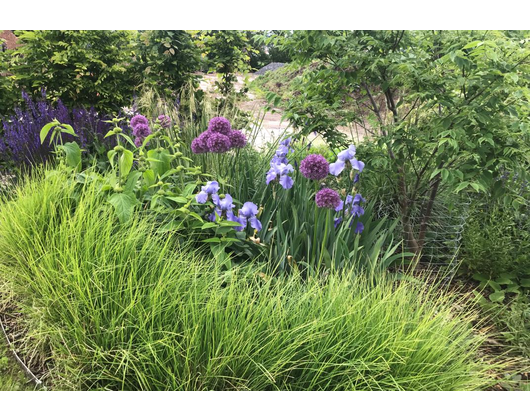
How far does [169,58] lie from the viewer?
4.78 metres

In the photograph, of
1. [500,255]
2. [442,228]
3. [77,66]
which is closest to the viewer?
[500,255]

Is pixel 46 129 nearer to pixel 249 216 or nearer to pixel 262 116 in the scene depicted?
pixel 249 216

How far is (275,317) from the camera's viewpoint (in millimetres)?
1831

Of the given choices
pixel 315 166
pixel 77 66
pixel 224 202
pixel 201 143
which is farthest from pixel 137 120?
pixel 77 66

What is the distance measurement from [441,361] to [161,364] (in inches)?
47.6

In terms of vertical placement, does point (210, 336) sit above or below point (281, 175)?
below

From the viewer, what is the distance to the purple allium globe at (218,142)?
255 cm

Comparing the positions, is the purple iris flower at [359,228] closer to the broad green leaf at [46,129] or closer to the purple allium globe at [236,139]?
the purple allium globe at [236,139]

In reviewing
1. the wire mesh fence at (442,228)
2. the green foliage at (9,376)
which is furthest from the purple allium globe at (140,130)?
the wire mesh fence at (442,228)

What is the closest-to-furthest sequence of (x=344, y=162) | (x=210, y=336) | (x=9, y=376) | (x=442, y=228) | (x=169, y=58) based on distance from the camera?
(x=210, y=336) < (x=9, y=376) < (x=344, y=162) < (x=442, y=228) < (x=169, y=58)

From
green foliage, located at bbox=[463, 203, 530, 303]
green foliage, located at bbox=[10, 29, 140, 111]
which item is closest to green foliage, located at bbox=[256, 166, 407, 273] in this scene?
green foliage, located at bbox=[463, 203, 530, 303]

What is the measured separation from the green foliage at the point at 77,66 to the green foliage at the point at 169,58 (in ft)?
0.67

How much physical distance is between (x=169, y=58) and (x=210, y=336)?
3.96 meters
